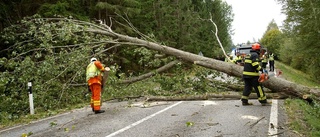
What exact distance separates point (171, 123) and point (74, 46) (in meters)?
5.92

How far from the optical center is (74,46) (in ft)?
33.1

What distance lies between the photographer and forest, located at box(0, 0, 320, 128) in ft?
28.6

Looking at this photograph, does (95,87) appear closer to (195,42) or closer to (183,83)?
(183,83)

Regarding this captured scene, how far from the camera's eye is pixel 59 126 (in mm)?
5801

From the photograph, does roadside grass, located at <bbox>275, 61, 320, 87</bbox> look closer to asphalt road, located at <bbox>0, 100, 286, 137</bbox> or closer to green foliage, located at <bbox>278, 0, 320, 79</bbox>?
green foliage, located at <bbox>278, 0, 320, 79</bbox>

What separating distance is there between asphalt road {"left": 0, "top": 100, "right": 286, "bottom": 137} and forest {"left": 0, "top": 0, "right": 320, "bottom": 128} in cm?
228

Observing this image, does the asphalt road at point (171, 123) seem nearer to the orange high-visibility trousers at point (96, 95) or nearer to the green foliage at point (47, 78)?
the orange high-visibility trousers at point (96, 95)

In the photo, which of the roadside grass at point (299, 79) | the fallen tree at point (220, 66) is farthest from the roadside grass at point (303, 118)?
the roadside grass at point (299, 79)

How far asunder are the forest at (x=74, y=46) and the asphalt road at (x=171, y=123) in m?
2.28

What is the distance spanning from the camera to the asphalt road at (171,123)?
4.75 m

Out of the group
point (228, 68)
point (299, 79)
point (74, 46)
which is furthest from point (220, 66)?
point (299, 79)

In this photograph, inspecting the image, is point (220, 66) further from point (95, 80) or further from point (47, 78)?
point (47, 78)

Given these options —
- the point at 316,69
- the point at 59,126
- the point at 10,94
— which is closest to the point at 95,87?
the point at 59,126

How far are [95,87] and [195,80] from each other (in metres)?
3.85
